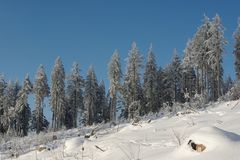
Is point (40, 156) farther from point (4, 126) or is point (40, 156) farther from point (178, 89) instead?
point (4, 126)

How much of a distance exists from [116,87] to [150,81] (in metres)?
5.09

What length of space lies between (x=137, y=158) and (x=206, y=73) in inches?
2145

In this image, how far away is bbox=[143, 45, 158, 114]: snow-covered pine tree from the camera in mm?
61688

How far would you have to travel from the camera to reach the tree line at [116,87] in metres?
58.4

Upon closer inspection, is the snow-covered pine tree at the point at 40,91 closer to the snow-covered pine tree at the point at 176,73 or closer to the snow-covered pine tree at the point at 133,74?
the snow-covered pine tree at the point at 133,74

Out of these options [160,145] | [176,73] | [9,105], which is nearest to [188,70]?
[176,73]

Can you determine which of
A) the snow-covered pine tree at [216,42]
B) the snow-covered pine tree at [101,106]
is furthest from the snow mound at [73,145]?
the snow-covered pine tree at [101,106]

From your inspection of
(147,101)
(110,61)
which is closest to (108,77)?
(110,61)

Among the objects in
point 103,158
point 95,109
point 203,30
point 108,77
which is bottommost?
point 103,158

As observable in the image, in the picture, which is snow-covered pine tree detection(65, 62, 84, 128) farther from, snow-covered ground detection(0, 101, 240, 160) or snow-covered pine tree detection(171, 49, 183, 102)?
snow-covered ground detection(0, 101, 240, 160)

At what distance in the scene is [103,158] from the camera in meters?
5.26

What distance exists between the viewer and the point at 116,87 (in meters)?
61.4

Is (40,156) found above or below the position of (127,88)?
below

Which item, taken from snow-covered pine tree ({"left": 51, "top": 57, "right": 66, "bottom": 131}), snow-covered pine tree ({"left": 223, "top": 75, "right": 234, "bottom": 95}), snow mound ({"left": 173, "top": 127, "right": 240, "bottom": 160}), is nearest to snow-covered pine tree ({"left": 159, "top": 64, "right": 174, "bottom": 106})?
snow-covered pine tree ({"left": 223, "top": 75, "right": 234, "bottom": 95})
